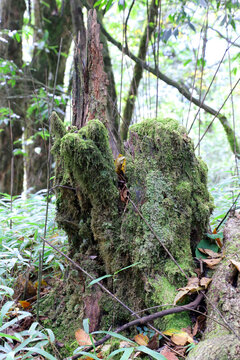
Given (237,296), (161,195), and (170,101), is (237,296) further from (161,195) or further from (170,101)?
(170,101)

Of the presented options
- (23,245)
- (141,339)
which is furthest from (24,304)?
(141,339)

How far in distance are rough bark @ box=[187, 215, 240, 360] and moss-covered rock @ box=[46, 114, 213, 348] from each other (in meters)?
0.17

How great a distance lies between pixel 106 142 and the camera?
1662 millimetres

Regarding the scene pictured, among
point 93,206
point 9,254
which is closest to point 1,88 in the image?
point 9,254

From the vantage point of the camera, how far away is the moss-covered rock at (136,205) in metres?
1.52

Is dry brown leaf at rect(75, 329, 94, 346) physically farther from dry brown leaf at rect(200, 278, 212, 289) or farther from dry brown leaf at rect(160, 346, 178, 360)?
dry brown leaf at rect(200, 278, 212, 289)

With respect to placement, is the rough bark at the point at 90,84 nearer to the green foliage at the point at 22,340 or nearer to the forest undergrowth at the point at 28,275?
the forest undergrowth at the point at 28,275

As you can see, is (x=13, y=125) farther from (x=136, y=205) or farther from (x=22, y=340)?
(x=22, y=340)

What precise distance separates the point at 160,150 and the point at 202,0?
1.29 metres

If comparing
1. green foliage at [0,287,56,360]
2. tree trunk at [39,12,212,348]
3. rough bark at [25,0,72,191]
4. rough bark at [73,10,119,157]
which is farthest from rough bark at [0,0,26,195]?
green foliage at [0,287,56,360]

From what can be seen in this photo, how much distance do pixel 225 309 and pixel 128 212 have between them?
67cm

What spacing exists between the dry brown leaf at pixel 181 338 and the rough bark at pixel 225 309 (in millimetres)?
71

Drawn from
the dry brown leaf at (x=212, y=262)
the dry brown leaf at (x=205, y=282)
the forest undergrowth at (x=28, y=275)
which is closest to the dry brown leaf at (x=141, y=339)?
the forest undergrowth at (x=28, y=275)

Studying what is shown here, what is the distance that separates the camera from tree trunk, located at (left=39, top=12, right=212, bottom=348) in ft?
5.01
